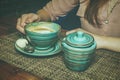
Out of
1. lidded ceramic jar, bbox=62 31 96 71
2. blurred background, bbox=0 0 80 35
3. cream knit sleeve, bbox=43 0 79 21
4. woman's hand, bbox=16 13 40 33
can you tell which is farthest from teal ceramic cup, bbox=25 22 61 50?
blurred background, bbox=0 0 80 35

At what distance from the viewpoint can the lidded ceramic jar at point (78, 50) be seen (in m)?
0.87

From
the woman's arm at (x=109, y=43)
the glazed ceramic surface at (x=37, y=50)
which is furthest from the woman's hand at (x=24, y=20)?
the woman's arm at (x=109, y=43)

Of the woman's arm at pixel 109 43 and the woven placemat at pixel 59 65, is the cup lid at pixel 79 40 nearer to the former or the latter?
the woven placemat at pixel 59 65

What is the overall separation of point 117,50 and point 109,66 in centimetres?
21

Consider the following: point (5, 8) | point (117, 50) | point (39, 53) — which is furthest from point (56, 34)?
point (5, 8)

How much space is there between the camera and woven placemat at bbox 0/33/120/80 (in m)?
0.90

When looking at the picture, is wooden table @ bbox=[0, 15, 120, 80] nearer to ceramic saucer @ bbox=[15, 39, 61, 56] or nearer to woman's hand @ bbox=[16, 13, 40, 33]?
ceramic saucer @ bbox=[15, 39, 61, 56]

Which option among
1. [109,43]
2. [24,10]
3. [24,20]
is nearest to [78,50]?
[109,43]

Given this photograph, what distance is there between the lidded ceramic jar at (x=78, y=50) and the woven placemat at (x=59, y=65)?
0.04 metres

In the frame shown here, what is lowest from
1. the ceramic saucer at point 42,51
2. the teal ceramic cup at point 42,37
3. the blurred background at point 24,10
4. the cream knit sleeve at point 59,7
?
the blurred background at point 24,10

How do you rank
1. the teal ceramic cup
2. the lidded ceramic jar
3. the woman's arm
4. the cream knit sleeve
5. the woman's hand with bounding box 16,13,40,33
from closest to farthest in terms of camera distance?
1. the lidded ceramic jar
2. the teal ceramic cup
3. the woman's arm
4. the woman's hand with bounding box 16,13,40,33
5. the cream knit sleeve

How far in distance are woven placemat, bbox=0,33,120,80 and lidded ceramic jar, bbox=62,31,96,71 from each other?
4cm

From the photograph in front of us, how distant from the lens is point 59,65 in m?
0.99

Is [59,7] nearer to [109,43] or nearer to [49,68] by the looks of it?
[109,43]
